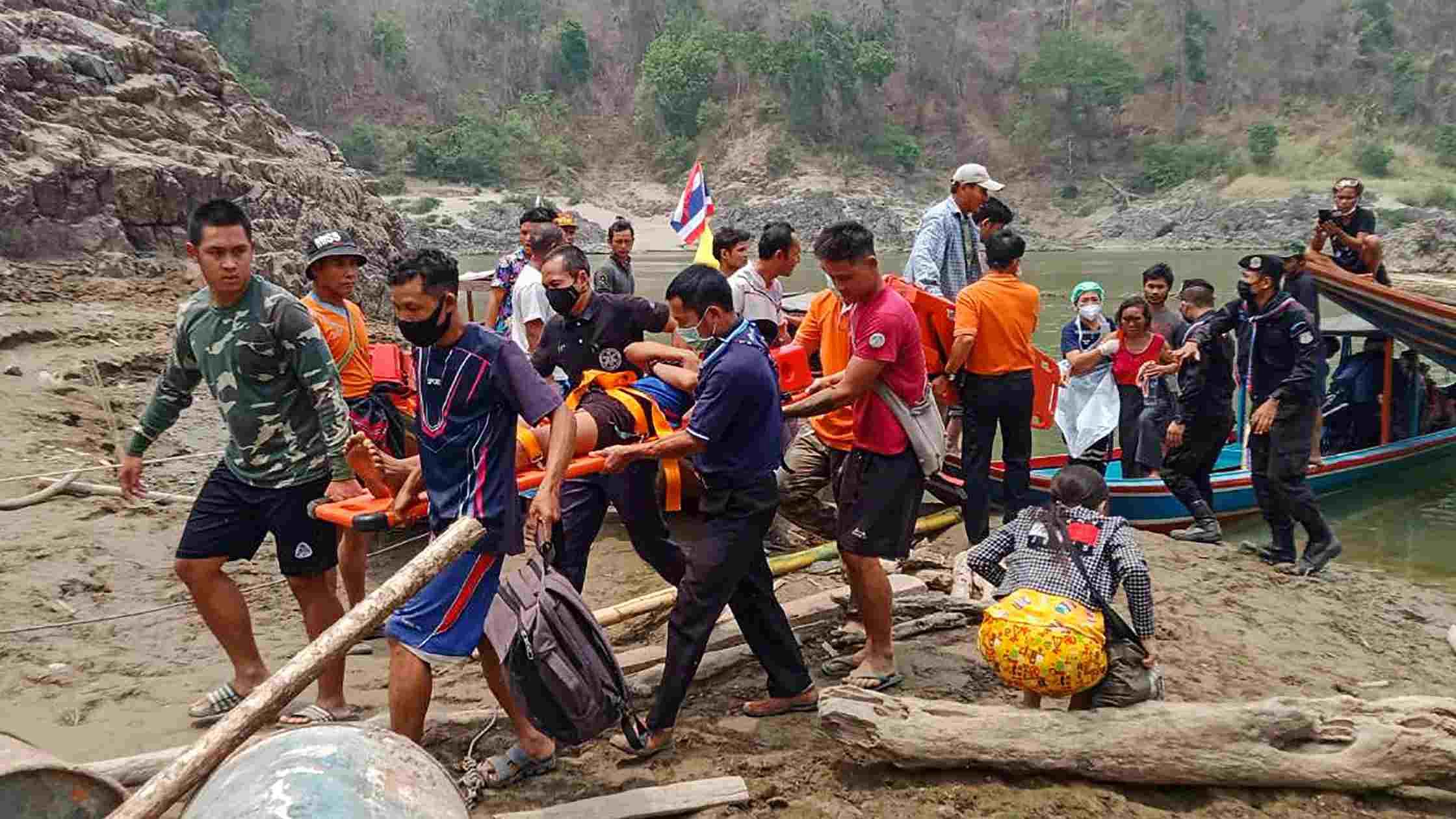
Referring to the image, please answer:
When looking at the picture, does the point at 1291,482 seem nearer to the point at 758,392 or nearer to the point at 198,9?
the point at 758,392

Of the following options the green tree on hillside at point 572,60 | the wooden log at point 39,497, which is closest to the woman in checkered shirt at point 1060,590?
the wooden log at point 39,497

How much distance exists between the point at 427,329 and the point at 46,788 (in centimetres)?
163

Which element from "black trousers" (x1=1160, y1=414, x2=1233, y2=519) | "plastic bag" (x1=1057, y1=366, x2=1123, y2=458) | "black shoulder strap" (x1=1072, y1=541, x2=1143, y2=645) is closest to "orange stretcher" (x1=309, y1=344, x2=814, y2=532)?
"black shoulder strap" (x1=1072, y1=541, x2=1143, y2=645)

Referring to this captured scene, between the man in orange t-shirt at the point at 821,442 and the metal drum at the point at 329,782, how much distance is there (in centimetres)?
250

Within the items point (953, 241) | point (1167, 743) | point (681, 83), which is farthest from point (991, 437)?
point (681, 83)

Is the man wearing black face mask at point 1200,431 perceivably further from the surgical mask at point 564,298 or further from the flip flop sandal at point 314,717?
the flip flop sandal at point 314,717

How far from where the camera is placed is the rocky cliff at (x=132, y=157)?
41.8ft

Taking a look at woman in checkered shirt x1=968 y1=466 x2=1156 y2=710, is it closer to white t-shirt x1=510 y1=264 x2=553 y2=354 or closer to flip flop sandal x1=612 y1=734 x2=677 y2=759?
flip flop sandal x1=612 y1=734 x2=677 y2=759

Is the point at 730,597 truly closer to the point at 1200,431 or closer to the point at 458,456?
the point at 458,456

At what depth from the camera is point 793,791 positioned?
12.4 feet

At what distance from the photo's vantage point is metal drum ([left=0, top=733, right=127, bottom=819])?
8.79ft

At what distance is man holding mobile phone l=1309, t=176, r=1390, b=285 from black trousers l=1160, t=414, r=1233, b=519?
9.26 feet

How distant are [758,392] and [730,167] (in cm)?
6680

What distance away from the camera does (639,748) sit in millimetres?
4027
